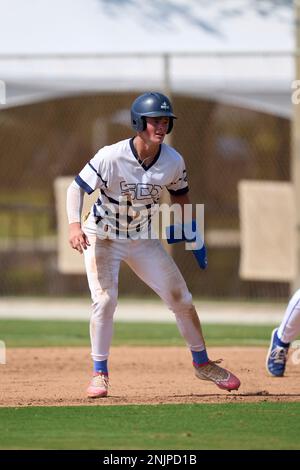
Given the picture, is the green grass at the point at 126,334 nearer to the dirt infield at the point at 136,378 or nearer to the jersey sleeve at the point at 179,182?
the dirt infield at the point at 136,378

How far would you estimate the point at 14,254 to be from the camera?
19141 millimetres

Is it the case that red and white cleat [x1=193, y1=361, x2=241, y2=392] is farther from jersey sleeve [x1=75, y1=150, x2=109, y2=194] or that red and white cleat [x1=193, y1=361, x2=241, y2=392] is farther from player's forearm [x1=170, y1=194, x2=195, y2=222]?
jersey sleeve [x1=75, y1=150, x2=109, y2=194]

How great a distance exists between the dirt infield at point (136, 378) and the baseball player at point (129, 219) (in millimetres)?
267

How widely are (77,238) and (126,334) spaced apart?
18.3 feet

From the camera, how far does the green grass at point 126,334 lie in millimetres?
12531

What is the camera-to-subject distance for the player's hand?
316 inches

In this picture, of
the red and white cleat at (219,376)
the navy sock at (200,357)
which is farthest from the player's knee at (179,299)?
the red and white cleat at (219,376)

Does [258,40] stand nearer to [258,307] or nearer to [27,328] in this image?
[258,307]

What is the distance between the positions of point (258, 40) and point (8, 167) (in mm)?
Result: 5619

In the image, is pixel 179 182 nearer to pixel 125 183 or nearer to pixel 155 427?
pixel 125 183

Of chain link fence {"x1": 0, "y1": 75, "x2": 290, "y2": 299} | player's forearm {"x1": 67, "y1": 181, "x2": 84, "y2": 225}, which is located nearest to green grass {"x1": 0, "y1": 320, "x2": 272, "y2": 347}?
chain link fence {"x1": 0, "y1": 75, "x2": 290, "y2": 299}

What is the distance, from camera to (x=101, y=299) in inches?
324

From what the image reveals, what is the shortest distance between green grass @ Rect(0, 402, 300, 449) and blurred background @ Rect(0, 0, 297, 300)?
27.6 ft
